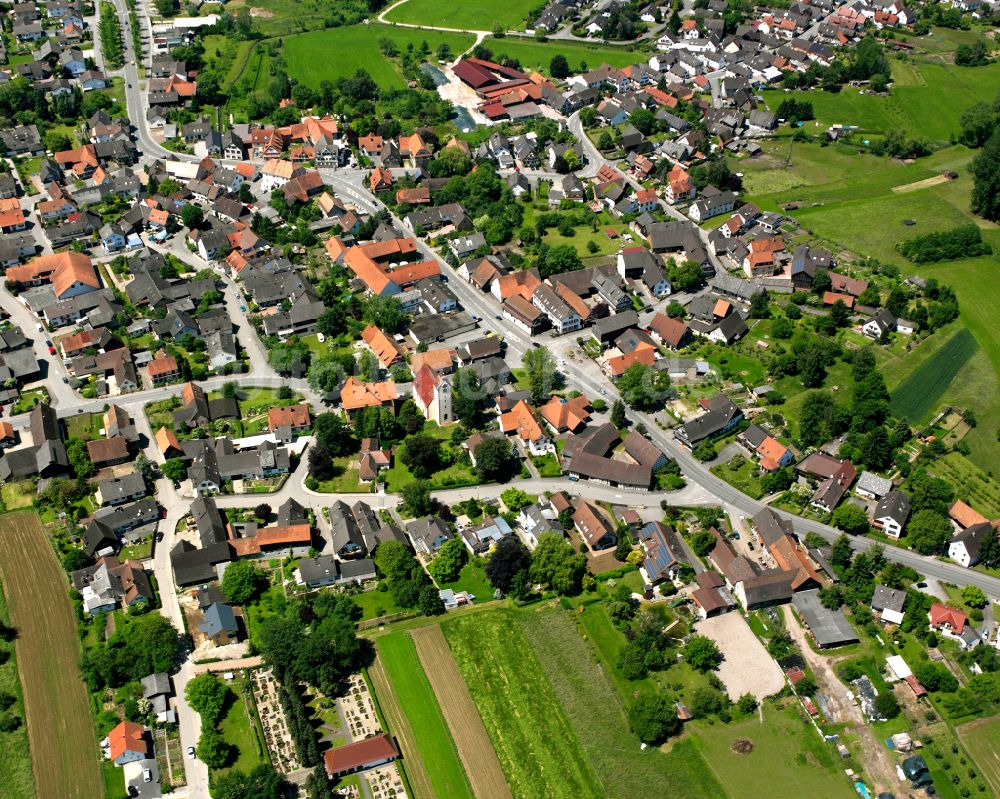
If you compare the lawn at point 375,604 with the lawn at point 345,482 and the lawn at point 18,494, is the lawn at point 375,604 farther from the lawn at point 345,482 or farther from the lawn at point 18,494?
the lawn at point 18,494

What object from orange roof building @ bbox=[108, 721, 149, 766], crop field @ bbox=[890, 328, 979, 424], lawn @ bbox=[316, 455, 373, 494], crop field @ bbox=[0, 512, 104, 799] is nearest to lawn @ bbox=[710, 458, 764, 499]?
crop field @ bbox=[890, 328, 979, 424]

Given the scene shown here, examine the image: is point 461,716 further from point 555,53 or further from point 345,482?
point 555,53

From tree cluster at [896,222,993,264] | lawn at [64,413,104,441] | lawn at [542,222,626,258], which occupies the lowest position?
lawn at [64,413,104,441]

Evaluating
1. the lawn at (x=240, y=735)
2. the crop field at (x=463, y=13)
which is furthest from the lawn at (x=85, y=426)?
the crop field at (x=463, y=13)

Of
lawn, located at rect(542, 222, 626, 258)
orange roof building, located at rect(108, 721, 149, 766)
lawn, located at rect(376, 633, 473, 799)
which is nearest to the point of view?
orange roof building, located at rect(108, 721, 149, 766)

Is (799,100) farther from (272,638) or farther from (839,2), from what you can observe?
(272,638)

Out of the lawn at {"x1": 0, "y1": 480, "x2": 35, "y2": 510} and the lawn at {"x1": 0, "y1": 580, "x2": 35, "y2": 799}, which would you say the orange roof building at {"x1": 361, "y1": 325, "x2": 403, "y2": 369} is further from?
the lawn at {"x1": 0, "y1": 580, "x2": 35, "y2": 799}
